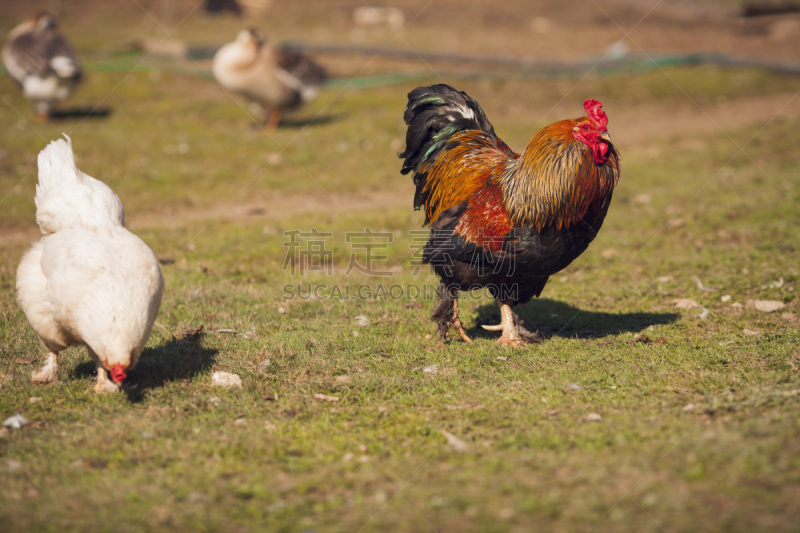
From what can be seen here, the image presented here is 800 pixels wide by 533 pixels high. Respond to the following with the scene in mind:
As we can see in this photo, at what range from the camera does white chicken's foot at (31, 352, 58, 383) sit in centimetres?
569

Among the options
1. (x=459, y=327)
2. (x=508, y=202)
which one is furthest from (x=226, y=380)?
(x=508, y=202)

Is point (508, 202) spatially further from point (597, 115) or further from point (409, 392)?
point (409, 392)

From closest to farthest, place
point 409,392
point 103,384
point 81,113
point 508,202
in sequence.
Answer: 1. point 103,384
2. point 409,392
3. point 508,202
4. point 81,113

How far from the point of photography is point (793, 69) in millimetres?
19219

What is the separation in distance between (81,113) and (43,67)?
5.01 feet

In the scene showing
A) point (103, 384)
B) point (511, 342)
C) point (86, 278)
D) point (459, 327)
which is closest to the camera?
point (86, 278)

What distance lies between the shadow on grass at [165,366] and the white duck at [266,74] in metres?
9.72

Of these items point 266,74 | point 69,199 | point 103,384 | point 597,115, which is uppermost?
point 266,74

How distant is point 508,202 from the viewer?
6.30 m

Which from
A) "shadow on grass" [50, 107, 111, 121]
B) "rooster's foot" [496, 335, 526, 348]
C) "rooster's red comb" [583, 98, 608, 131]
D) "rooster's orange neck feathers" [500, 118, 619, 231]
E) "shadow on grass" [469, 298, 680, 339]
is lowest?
"rooster's foot" [496, 335, 526, 348]

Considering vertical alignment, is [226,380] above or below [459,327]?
below

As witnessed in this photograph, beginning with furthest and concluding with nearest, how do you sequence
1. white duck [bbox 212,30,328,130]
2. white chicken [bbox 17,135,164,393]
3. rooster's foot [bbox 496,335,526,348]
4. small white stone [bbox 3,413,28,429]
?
1. white duck [bbox 212,30,328,130]
2. rooster's foot [bbox 496,335,526,348]
3. small white stone [bbox 3,413,28,429]
4. white chicken [bbox 17,135,164,393]

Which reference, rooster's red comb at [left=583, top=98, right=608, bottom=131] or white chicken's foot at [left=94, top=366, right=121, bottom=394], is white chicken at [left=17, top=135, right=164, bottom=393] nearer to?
white chicken's foot at [left=94, top=366, right=121, bottom=394]

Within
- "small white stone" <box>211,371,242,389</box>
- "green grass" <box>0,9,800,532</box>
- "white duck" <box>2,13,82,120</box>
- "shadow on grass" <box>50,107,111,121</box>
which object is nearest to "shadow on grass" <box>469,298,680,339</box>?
"green grass" <box>0,9,800,532</box>
